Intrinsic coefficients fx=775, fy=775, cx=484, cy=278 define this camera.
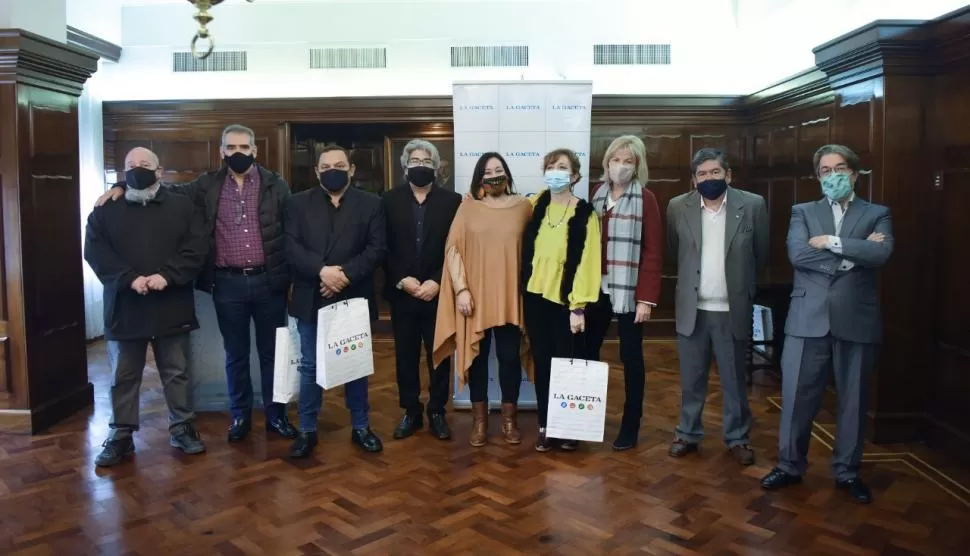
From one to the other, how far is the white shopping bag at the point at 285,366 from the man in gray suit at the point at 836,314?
2.21 m

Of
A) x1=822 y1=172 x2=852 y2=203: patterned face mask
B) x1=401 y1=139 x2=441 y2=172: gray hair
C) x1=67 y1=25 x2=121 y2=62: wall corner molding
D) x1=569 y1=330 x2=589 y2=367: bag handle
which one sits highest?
x1=67 y1=25 x2=121 y2=62: wall corner molding

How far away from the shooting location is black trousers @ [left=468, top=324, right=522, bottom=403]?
3.80 metres

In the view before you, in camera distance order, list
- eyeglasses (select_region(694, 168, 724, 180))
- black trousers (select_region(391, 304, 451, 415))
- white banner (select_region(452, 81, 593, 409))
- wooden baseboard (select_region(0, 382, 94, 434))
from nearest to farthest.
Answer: eyeglasses (select_region(694, 168, 724, 180)) < black trousers (select_region(391, 304, 451, 415)) < wooden baseboard (select_region(0, 382, 94, 434)) < white banner (select_region(452, 81, 593, 409))

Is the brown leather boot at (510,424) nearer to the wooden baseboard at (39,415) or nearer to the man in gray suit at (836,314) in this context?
the man in gray suit at (836,314)

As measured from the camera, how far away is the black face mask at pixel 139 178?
356 centimetres

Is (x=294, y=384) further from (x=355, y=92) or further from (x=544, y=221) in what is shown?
(x=355, y=92)

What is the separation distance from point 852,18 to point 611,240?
2.70m

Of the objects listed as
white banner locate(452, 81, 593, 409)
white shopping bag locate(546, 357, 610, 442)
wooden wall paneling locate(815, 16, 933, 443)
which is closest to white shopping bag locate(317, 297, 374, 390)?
white shopping bag locate(546, 357, 610, 442)

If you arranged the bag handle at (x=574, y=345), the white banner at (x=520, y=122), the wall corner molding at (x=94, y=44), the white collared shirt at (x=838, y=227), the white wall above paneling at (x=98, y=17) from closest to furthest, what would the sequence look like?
the white collared shirt at (x=838, y=227) < the bag handle at (x=574, y=345) < the white banner at (x=520, y=122) < the wall corner molding at (x=94, y=44) < the white wall above paneling at (x=98, y=17)

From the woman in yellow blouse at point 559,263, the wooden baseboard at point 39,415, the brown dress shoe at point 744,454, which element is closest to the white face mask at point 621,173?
the woman in yellow blouse at point 559,263

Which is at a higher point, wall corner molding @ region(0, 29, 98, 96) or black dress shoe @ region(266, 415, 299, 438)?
wall corner molding @ region(0, 29, 98, 96)

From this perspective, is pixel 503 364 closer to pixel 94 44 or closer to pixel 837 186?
pixel 837 186

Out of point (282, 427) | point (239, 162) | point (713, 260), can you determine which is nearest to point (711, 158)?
point (713, 260)

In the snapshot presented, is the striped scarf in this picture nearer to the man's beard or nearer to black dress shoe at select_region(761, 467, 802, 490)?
black dress shoe at select_region(761, 467, 802, 490)
